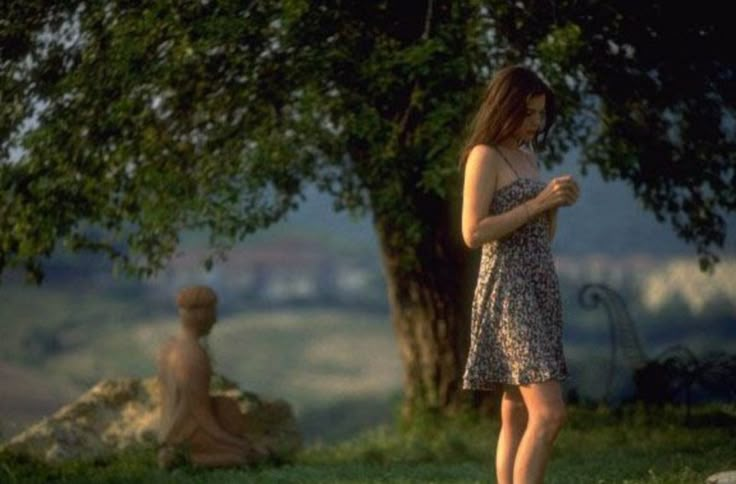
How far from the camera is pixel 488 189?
22.5 ft

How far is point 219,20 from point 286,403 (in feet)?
12.7

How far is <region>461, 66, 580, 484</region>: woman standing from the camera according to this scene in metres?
6.78

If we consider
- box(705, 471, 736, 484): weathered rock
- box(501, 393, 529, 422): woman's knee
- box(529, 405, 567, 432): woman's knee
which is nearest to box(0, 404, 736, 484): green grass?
box(705, 471, 736, 484): weathered rock

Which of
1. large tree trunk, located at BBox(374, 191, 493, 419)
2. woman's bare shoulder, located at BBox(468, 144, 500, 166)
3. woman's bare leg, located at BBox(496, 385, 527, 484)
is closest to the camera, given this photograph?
woman's bare shoulder, located at BBox(468, 144, 500, 166)

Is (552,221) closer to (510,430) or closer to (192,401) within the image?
(510,430)

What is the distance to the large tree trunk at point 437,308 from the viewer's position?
14773 mm

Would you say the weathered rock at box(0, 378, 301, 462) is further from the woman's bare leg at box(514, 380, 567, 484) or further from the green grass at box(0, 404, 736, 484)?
the woman's bare leg at box(514, 380, 567, 484)

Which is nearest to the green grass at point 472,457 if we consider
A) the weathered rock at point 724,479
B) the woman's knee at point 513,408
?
the weathered rock at point 724,479

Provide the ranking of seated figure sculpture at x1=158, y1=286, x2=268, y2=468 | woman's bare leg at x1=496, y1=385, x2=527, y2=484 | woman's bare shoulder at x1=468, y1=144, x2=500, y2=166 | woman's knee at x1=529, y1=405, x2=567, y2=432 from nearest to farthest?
woman's knee at x1=529, y1=405, x2=567, y2=432 → woman's bare shoulder at x1=468, y1=144, x2=500, y2=166 → woman's bare leg at x1=496, y1=385, x2=527, y2=484 → seated figure sculpture at x1=158, y1=286, x2=268, y2=468

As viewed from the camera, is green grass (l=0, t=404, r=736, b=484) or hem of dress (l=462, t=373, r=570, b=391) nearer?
hem of dress (l=462, t=373, r=570, b=391)

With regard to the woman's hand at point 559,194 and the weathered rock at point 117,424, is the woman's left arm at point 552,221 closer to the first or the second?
the woman's hand at point 559,194

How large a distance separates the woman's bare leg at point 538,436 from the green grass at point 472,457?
2670 millimetres

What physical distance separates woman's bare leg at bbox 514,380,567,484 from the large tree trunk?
7942 millimetres

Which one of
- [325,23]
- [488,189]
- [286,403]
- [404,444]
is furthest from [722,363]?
[488,189]
